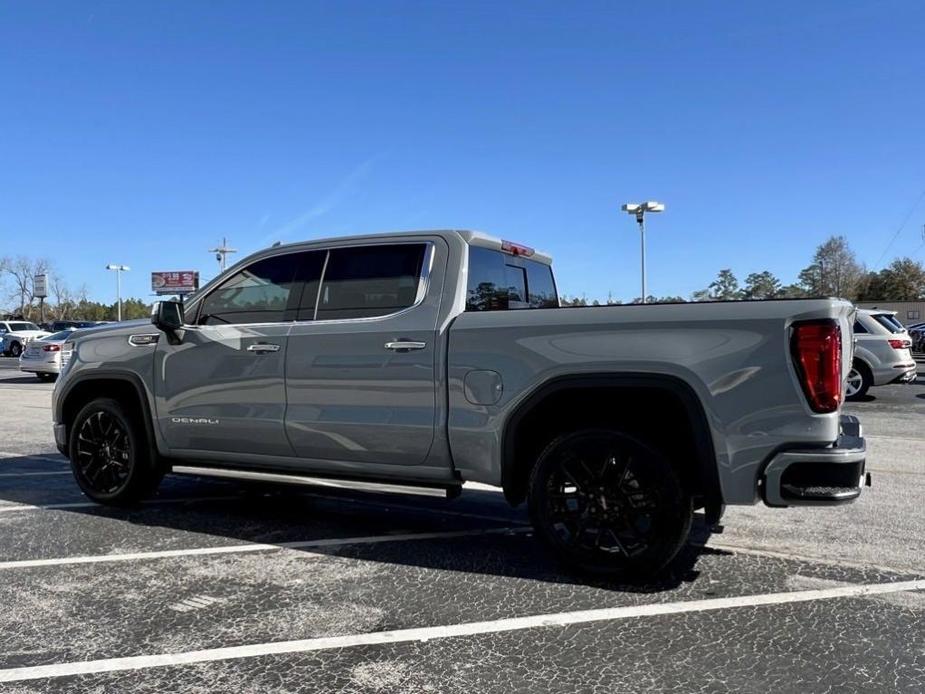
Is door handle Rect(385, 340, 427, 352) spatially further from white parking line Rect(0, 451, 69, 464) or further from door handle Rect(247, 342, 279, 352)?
white parking line Rect(0, 451, 69, 464)

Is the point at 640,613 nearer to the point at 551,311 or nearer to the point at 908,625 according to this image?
the point at 908,625

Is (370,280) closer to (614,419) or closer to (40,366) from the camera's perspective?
(614,419)

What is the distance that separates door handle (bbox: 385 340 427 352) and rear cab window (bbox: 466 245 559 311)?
0.40 metres

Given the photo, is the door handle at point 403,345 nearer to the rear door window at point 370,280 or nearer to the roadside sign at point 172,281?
the rear door window at point 370,280

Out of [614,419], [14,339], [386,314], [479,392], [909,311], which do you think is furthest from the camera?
[909,311]

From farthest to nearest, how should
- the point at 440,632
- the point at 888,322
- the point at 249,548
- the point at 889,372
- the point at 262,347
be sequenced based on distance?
the point at 888,322
the point at 889,372
the point at 262,347
the point at 249,548
the point at 440,632

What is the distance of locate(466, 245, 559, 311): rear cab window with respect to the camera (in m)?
4.56

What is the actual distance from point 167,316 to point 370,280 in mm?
1545

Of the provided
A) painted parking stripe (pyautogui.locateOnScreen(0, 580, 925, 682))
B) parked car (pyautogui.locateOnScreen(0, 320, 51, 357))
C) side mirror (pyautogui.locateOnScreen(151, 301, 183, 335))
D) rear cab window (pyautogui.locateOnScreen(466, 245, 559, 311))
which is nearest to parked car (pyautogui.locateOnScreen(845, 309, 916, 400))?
rear cab window (pyautogui.locateOnScreen(466, 245, 559, 311))

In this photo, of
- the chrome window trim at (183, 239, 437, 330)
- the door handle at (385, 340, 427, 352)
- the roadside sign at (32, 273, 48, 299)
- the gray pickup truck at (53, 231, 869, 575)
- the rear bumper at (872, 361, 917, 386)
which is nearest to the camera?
the gray pickup truck at (53, 231, 869, 575)

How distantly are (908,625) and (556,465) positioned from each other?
1782mm

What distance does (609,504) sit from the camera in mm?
3816

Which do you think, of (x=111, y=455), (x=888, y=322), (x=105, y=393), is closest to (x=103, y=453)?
(x=111, y=455)

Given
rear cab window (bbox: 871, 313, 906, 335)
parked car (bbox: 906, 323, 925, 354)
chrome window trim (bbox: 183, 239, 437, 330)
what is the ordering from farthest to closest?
parked car (bbox: 906, 323, 925, 354), rear cab window (bbox: 871, 313, 906, 335), chrome window trim (bbox: 183, 239, 437, 330)
